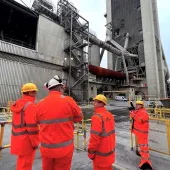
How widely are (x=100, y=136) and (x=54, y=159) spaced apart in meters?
0.74

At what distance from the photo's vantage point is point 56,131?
1.63 meters

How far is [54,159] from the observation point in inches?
67.8

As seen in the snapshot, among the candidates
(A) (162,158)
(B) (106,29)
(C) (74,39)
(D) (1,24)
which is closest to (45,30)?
(C) (74,39)

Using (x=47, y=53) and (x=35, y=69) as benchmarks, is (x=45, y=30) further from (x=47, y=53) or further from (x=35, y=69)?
(x=35, y=69)

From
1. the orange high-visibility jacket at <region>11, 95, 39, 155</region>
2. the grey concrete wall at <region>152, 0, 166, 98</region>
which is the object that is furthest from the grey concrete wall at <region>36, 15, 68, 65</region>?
the grey concrete wall at <region>152, 0, 166, 98</region>

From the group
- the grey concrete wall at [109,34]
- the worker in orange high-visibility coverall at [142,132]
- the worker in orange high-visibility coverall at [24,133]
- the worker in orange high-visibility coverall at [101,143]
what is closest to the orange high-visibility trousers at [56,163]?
the worker in orange high-visibility coverall at [101,143]

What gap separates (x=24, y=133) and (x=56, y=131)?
848 millimetres

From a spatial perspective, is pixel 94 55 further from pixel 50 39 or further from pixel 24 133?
pixel 24 133

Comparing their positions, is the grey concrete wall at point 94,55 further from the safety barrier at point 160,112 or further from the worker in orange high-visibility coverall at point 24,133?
the worker in orange high-visibility coverall at point 24,133

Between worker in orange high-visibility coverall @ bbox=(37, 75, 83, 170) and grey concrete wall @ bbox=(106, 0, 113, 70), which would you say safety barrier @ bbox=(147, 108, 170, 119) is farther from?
grey concrete wall @ bbox=(106, 0, 113, 70)

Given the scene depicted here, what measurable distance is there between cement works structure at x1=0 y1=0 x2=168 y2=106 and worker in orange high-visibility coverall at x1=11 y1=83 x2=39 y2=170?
504 inches

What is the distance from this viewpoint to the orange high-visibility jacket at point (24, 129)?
2.07 m

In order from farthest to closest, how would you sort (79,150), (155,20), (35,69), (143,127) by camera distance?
(155,20), (35,69), (79,150), (143,127)

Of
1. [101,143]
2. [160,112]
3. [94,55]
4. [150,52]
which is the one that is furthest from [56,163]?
[150,52]
